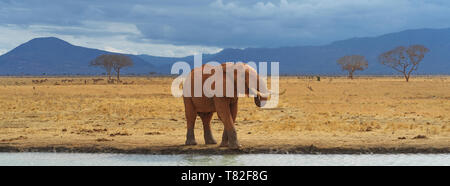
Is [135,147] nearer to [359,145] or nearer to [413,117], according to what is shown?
[359,145]

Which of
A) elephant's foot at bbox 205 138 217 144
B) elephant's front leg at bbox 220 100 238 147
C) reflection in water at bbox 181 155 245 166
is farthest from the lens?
elephant's foot at bbox 205 138 217 144

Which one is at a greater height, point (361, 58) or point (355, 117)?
point (361, 58)

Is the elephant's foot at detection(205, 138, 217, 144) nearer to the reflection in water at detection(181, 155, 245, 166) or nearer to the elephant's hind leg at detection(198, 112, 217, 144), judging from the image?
the elephant's hind leg at detection(198, 112, 217, 144)

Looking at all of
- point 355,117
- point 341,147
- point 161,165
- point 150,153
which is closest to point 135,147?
point 150,153

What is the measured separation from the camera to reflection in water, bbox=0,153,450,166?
44.9ft

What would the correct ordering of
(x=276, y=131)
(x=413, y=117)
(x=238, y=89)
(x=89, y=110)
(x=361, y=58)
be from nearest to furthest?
1. (x=238, y=89)
2. (x=276, y=131)
3. (x=413, y=117)
4. (x=89, y=110)
5. (x=361, y=58)

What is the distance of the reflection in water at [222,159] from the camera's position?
44.9ft

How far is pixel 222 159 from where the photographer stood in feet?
46.5

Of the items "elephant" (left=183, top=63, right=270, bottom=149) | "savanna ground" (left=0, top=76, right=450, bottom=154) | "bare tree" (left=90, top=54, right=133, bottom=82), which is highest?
"bare tree" (left=90, top=54, right=133, bottom=82)

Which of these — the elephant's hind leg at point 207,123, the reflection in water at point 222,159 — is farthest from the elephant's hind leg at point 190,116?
the reflection in water at point 222,159

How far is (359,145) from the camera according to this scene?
15695 mm

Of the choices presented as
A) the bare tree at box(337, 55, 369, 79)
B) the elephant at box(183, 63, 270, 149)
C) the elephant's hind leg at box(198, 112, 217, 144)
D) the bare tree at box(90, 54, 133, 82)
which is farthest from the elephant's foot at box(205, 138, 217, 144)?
the bare tree at box(337, 55, 369, 79)

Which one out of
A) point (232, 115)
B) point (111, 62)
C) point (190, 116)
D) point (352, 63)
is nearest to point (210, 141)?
point (190, 116)

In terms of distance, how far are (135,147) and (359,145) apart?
254 inches
